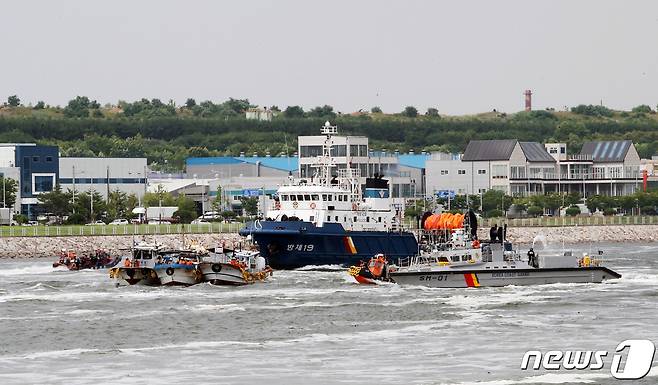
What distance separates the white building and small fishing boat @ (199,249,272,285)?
99.9 meters

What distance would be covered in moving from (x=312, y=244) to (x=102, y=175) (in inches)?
3691

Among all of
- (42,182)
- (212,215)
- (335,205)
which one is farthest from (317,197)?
(42,182)

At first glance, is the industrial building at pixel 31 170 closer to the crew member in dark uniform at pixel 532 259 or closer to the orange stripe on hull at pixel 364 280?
the orange stripe on hull at pixel 364 280

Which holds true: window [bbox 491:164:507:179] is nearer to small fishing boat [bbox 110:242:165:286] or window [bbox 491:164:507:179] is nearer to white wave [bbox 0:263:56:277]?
white wave [bbox 0:263:56:277]

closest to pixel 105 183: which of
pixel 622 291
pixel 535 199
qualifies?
pixel 535 199

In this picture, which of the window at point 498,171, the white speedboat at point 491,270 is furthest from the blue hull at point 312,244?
the window at point 498,171

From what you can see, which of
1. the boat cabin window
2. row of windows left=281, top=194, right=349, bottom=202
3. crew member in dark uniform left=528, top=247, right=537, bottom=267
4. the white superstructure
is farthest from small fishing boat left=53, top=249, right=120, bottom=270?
crew member in dark uniform left=528, top=247, right=537, bottom=267

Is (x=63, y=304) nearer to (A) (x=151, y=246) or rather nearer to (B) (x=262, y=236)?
(A) (x=151, y=246)

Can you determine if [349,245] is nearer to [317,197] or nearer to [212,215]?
[317,197]

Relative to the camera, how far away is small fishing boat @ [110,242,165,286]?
8731 cm

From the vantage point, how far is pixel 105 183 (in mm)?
192125

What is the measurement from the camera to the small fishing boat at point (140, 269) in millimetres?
87312

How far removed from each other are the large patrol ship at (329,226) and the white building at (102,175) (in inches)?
3298

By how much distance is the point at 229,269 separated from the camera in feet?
287
